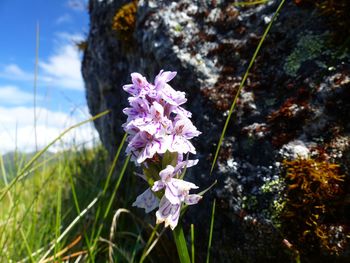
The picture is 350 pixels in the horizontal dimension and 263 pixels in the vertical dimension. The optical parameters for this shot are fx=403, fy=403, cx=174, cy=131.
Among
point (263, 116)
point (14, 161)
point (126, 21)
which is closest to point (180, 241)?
point (263, 116)

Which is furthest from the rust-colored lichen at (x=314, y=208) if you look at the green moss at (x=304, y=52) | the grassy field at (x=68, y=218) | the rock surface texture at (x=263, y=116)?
the grassy field at (x=68, y=218)

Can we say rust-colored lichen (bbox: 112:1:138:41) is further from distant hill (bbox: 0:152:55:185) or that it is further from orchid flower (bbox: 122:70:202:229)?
orchid flower (bbox: 122:70:202:229)

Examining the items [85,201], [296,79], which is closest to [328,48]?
[296,79]

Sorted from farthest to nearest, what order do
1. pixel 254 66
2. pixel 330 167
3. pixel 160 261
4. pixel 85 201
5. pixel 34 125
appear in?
pixel 85 201, pixel 34 125, pixel 160 261, pixel 254 66, pixel 330 167

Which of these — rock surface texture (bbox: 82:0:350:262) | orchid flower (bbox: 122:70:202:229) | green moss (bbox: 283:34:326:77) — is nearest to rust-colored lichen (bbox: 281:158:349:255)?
rock surface texture (bbox: 82:0:350:262)

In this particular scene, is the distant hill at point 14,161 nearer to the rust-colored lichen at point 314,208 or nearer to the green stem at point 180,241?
the rust-colored lichen at point 314,208

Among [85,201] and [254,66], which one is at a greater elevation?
[254,66]

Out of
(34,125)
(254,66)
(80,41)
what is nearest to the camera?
(254,66)

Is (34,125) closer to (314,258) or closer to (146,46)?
(146,46)
